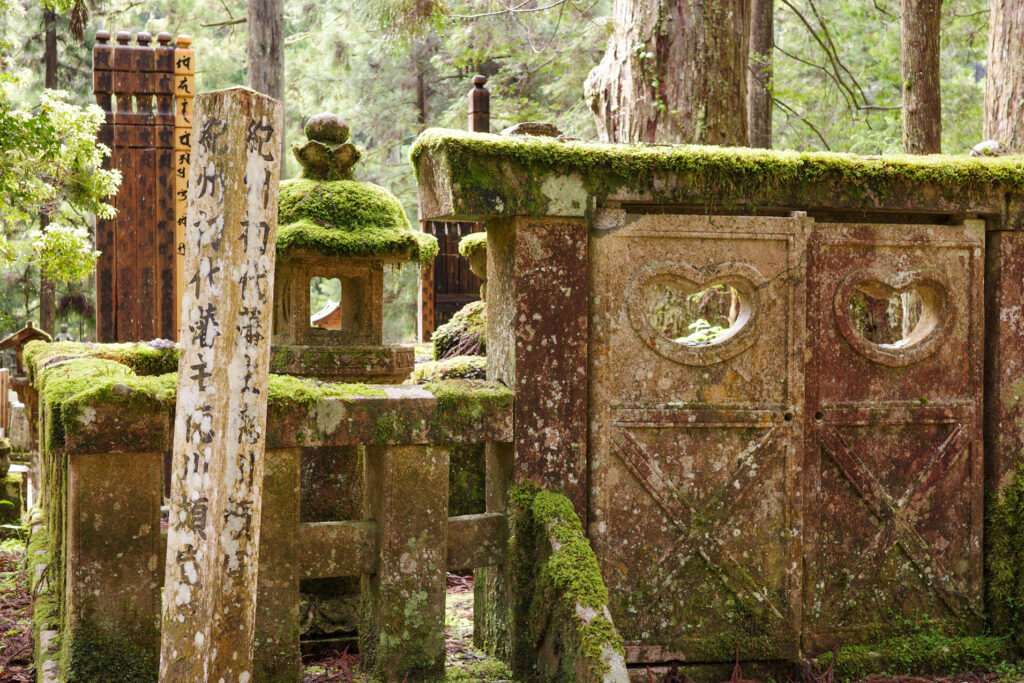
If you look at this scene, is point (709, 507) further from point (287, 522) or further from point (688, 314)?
point (688, 314)

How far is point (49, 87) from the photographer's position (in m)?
20.2

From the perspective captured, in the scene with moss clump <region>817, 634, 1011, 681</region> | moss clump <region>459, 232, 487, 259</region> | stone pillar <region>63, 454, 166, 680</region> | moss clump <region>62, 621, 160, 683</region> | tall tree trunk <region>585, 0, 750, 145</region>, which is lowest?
moss clump <region>817, 634, 1011, 681</region>

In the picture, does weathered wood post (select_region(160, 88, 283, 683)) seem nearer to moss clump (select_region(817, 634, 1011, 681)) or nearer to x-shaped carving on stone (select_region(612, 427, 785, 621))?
x-shaped carving on stone (select_region(612, 427, 785, 621))

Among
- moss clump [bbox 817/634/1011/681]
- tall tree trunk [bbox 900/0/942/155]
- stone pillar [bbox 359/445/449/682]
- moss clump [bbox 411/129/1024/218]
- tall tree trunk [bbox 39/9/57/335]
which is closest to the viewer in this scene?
stone pillar [bbox 359/445/449/682]

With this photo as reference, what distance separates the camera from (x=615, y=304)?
4.57m

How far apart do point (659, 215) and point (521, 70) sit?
49.9 feet

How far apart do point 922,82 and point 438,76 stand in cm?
1515

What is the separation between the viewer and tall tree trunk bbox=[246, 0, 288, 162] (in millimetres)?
13344

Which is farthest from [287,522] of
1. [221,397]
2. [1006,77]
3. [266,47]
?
[266,47]

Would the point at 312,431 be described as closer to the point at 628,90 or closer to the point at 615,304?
the point at 615,304

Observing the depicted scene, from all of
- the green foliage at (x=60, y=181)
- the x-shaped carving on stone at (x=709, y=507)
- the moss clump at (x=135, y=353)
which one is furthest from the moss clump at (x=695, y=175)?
the green foliage at (x=60, y=181)

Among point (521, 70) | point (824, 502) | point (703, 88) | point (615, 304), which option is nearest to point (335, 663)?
point (615, 304)

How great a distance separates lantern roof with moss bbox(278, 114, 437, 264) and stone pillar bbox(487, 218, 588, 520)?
6.52 ft

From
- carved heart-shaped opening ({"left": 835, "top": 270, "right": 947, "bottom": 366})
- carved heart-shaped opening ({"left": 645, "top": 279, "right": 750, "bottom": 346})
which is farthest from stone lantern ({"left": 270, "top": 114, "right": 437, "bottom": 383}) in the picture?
carved heart-shaped opening ({"left": 835, "top": 270, "right": 947, "bottom": 366})
